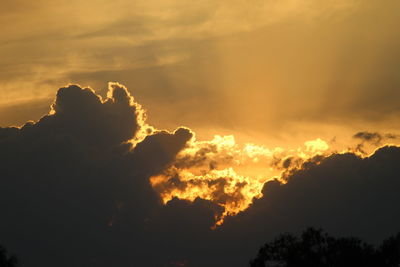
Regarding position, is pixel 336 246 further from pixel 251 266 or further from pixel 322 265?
Answer: pixel 251 266

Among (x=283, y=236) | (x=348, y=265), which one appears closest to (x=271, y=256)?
(x=283, y=236)

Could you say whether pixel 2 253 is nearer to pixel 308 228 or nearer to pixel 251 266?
pixel 251 266

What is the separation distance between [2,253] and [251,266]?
159ft

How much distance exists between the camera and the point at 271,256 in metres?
140

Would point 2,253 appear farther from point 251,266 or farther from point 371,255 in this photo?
point 371,255

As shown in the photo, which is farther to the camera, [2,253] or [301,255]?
[2,253]

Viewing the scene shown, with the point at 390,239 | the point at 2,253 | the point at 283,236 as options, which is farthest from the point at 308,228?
the point at 2,253

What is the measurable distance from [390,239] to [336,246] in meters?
9.91

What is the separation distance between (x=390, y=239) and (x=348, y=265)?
34.0 ft

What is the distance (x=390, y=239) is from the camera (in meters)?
141

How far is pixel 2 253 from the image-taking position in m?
158

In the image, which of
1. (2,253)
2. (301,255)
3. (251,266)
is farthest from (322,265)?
(2,253)

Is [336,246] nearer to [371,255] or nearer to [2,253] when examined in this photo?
[371,255]

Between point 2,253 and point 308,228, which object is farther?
point 2,253
